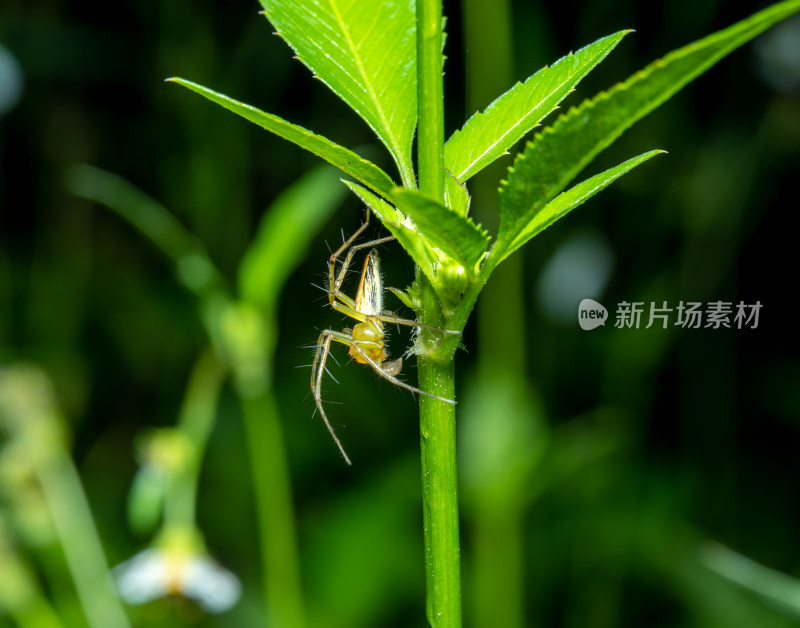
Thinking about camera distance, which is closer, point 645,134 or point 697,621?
point 697,621

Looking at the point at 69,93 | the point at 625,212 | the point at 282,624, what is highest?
the point at 69,93

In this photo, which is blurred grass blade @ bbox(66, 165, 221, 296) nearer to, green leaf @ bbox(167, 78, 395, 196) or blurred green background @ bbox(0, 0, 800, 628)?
blurred green background @ bbox(0, 0, 800, 628)

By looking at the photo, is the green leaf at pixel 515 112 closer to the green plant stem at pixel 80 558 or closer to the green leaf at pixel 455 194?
the green leaf at pixel 455 194

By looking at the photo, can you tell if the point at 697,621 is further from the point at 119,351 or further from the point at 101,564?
the point at 119,351

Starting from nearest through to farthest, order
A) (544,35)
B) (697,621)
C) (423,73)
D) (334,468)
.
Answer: (423,73) < (697,621) < (544,35) < (334,468)

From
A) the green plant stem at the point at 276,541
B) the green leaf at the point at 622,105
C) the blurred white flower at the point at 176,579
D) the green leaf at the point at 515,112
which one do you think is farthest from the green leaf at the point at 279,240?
the green leaf at the point at 622,105

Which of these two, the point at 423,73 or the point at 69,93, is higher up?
the point at 69,93

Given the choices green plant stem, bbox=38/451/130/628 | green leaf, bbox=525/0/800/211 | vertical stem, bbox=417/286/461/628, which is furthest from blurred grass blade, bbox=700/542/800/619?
green plant stem, bbox=38/451/130/628

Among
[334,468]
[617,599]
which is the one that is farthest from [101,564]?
[617,599]
